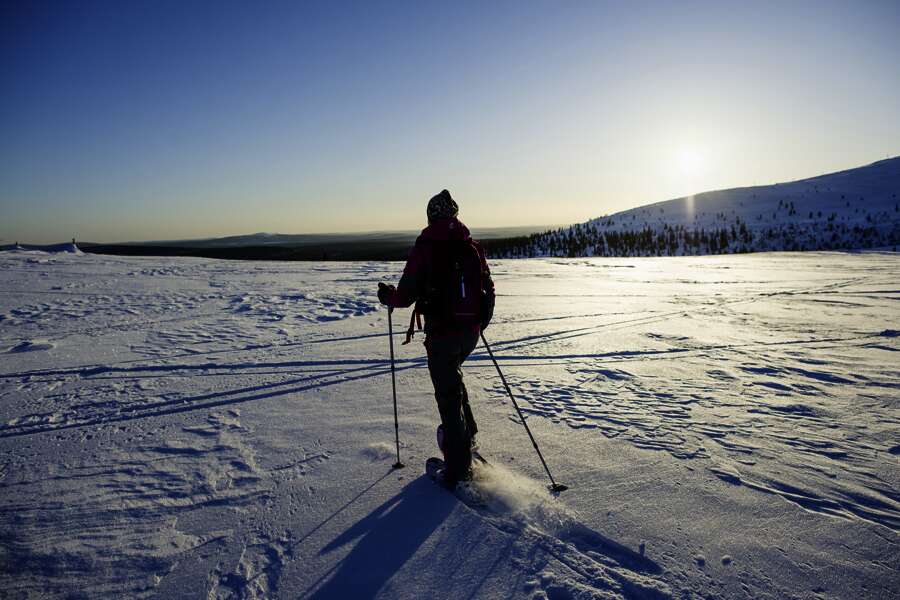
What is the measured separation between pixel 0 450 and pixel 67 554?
74.6 inches

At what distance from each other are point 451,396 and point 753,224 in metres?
31.5

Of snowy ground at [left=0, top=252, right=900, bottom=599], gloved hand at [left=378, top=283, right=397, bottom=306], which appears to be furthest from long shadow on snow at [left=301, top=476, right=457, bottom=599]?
gloved hand at [left=378, top=283, right=397, bottom=306]

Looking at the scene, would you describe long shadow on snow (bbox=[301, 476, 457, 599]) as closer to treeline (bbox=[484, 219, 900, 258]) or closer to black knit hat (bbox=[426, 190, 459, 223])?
black knit hat (bbox=[426, 190, 459, 223])

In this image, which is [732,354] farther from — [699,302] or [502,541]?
[502,541]

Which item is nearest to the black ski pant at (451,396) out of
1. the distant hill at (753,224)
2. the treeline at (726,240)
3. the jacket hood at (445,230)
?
the jacket hood at (445,230)

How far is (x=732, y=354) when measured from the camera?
5797mm

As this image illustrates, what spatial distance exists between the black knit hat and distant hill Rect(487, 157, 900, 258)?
24.5 m

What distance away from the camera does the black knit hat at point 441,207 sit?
3007mm

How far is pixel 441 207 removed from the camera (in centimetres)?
302

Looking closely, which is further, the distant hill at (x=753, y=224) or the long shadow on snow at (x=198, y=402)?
the distant hill at (x=753, y=224)

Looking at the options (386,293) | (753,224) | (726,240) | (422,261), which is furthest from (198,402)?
(753,224)

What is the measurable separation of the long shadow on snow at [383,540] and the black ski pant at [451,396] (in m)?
0.25

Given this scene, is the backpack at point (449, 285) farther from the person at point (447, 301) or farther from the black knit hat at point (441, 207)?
the black knit hat at point (441, 207)

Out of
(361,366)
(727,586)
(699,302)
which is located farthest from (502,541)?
(699,302)
